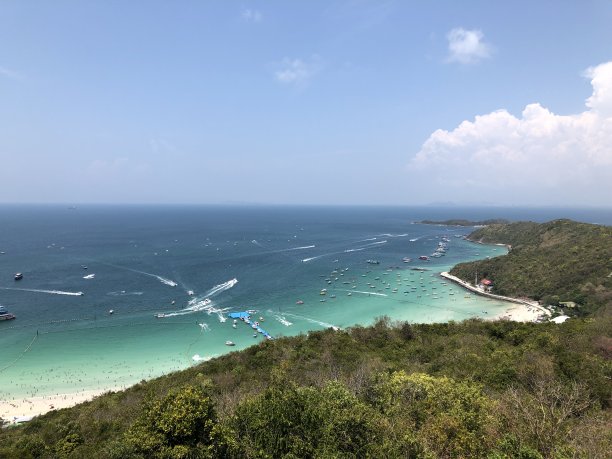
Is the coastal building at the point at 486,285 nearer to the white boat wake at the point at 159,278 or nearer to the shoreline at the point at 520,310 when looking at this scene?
the shoreline at the point at 520,310

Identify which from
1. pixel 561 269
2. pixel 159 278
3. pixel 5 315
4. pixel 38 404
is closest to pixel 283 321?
pixel 38 404

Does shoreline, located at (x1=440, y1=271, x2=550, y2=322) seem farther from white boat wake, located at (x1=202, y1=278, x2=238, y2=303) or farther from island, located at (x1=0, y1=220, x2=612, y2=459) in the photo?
white boat wake, located at (x1=202, y1=278, x2=238, y2=303)

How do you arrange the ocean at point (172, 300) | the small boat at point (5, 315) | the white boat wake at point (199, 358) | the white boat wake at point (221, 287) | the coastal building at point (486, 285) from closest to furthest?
the ocean at point (172, 300), the white boat wake at point (199, 358), the small boat at point (5, 315), the white boat wake at point (221, 287), the coastal building at point (486, 285)

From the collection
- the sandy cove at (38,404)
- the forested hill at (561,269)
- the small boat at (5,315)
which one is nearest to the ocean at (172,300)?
the small boat at (5,315)

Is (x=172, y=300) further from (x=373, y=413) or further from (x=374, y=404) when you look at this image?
(x=373, y=413)

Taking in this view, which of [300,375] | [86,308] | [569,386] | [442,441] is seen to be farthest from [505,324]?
[86,308]

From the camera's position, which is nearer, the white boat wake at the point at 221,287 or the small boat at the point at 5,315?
the small boat at the point at 5,315
